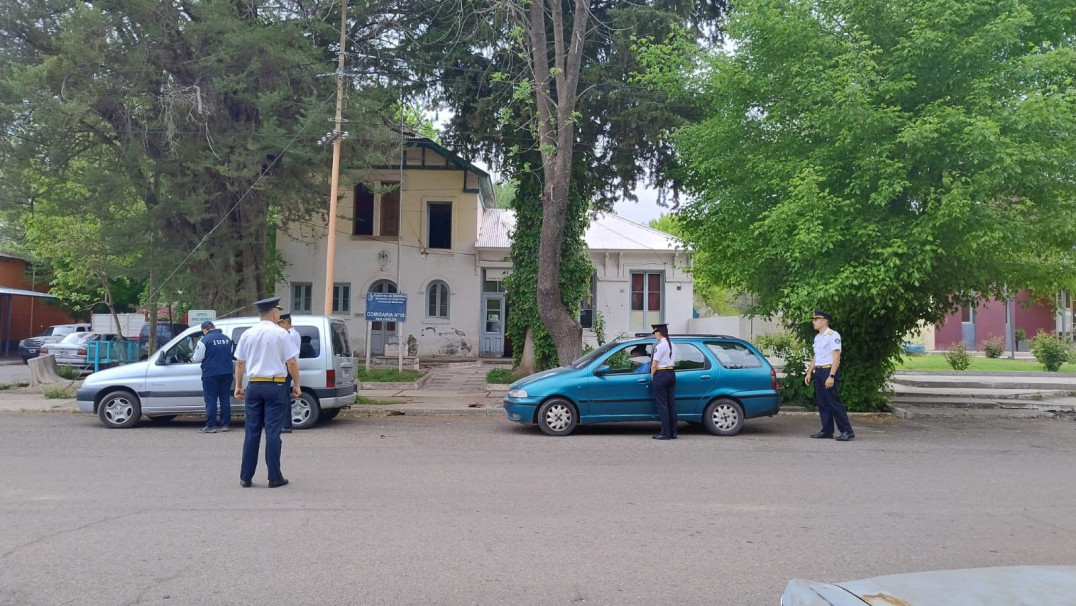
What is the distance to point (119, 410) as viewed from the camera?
12.1 m

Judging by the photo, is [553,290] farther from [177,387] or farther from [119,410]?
[119,410]

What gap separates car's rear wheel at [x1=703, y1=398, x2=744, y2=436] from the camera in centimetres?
1154

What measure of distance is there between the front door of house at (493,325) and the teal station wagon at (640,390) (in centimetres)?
1450

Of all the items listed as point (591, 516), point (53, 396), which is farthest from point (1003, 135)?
point (53, 396)

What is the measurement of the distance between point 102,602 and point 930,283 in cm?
1277

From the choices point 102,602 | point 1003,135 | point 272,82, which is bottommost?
point 102,602

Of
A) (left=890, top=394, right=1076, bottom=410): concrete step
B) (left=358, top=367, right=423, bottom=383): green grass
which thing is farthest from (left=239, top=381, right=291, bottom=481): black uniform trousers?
(left=890, top=394, right=1076, bottom=410): concrete step

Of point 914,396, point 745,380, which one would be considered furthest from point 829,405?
point 914,396

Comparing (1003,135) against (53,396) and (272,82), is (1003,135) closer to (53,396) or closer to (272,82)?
(272,82)

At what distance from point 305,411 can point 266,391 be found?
4.97 m

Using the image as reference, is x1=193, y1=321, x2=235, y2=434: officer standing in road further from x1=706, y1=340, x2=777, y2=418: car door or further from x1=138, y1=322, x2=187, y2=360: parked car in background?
x1=138, y1=322, x2=187, y2=360: parked car in background

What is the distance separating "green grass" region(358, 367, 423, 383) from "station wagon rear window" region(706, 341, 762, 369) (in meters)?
9.45

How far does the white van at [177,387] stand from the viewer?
12.1 metres

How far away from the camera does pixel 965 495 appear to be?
24.4 ft
